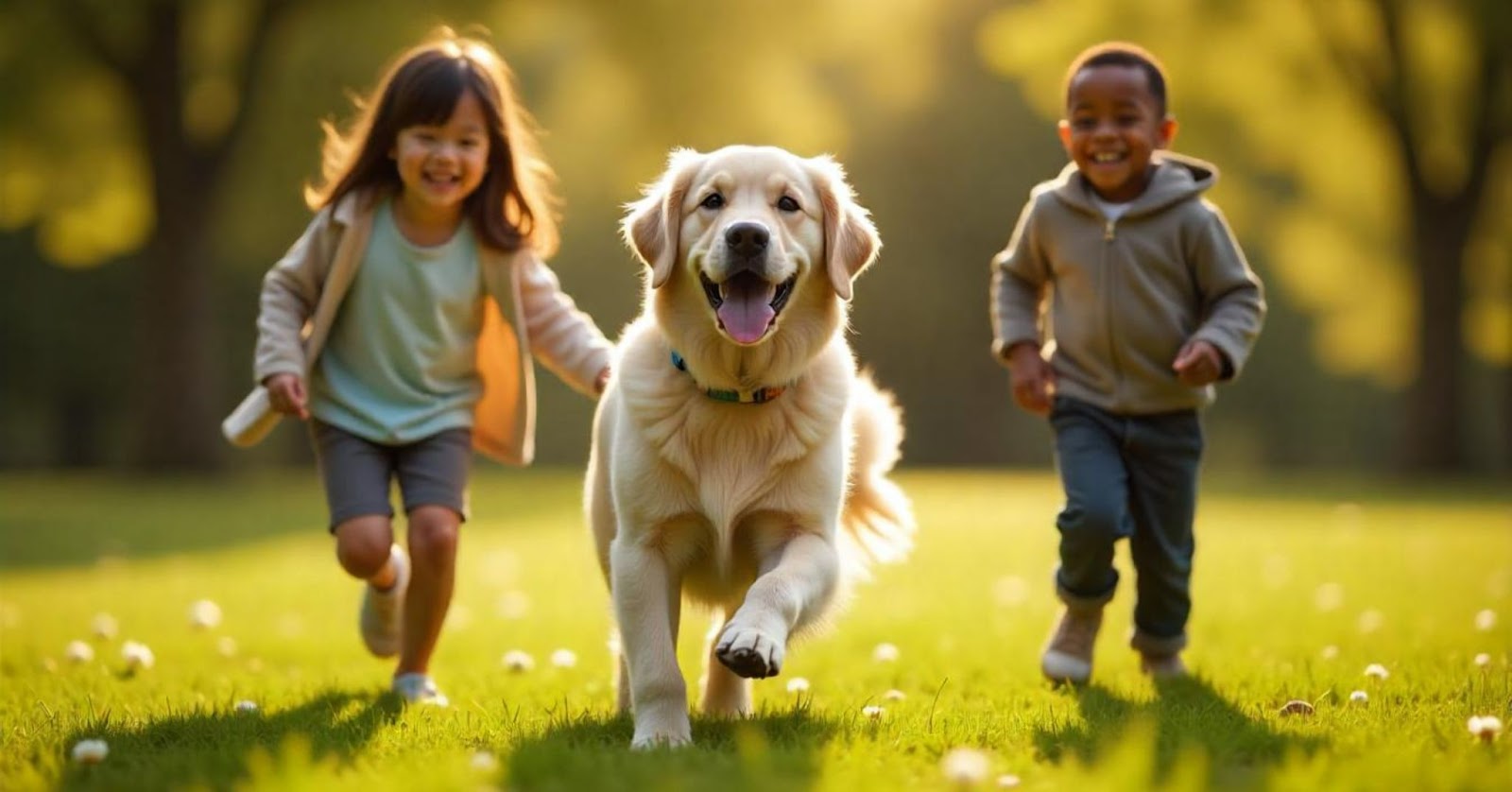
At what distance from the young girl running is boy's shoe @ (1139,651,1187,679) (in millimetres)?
2102

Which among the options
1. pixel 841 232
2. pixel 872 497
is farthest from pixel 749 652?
pixel 872 497

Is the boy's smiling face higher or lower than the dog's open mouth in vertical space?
higher

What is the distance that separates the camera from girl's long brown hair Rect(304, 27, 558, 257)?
16.2ft

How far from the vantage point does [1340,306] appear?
23438mm

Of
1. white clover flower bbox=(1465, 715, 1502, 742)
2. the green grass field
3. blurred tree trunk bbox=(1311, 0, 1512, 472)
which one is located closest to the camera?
the green grass field

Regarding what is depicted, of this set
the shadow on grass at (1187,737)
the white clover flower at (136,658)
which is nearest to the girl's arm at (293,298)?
the white clover flower at (136,658)

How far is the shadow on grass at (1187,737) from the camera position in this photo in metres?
3.20

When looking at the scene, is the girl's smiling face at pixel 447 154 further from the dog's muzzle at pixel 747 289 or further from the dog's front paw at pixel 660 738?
the dog's front paw at pixel 660 738

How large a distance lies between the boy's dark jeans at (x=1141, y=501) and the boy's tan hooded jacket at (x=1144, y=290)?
2.7 inches

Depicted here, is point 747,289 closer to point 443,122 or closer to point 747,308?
point 747,308

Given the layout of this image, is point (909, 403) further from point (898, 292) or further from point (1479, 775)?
point (1479, 775)

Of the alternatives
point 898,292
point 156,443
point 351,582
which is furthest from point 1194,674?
point 898,292

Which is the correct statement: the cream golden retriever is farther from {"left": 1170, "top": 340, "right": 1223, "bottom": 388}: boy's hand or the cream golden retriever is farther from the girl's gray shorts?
{"left": 1170, "top": 340, "right": 1223, "bottom": 388}: boy's hand

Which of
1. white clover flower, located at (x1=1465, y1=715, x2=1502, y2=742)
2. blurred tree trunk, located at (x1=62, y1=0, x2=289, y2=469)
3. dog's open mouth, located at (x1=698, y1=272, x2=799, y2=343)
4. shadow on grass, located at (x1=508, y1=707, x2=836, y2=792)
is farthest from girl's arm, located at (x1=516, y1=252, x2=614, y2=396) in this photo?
blurred tree trunk, located at (x1=62, y1=0, x2=289, y2=469)
